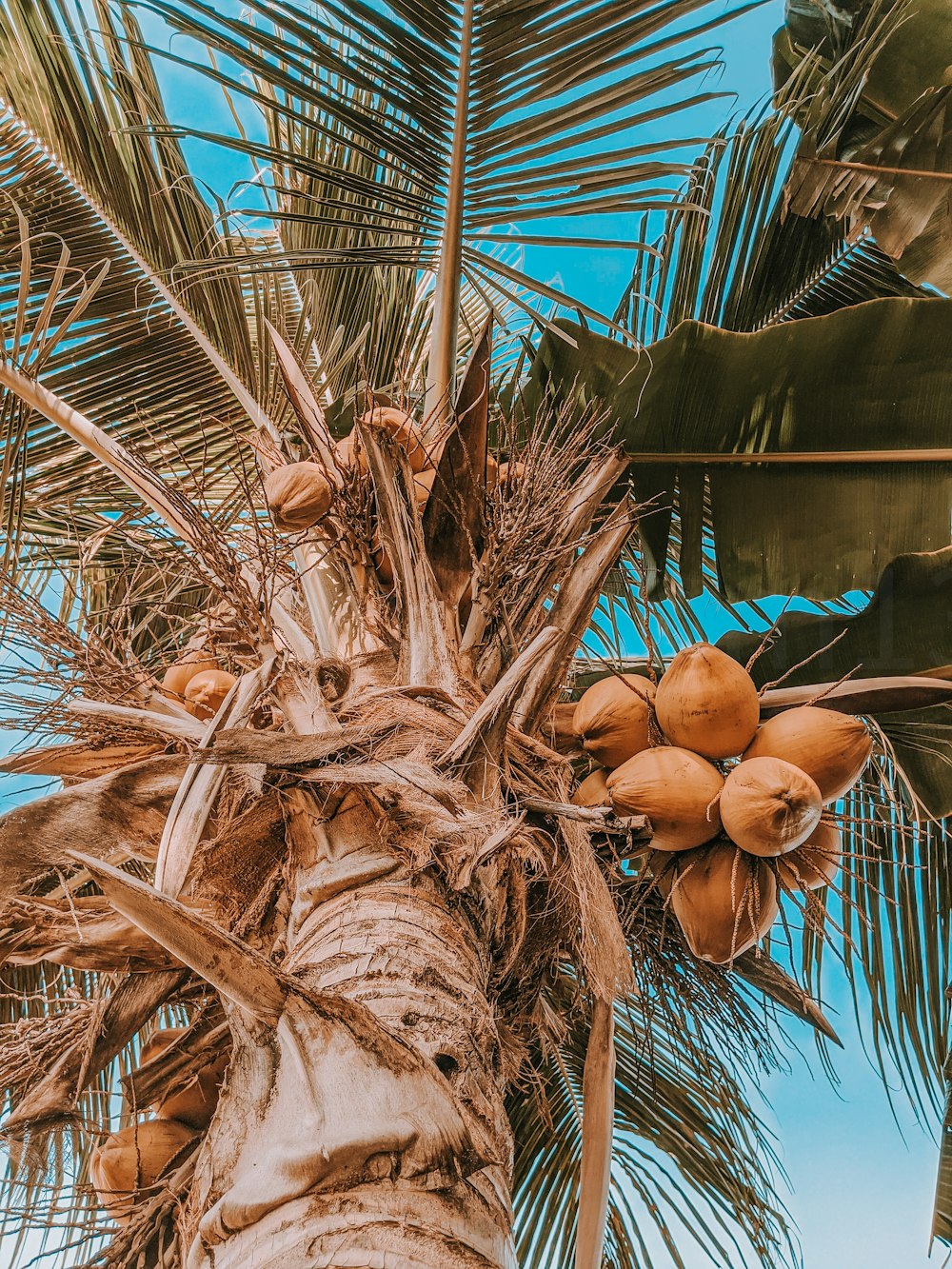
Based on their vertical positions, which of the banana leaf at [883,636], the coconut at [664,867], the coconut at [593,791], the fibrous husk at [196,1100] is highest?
the banana leaf at [883,636]

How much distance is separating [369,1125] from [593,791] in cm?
83

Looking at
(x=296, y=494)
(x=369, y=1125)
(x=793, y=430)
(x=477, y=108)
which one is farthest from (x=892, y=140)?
(x=369, y=1125)

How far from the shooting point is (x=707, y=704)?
5.32ft

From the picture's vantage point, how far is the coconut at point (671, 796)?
1565 millimetres

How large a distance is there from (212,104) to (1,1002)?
2.76 metres

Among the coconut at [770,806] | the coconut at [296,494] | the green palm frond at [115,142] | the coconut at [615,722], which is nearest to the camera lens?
the coconut at [770,806]

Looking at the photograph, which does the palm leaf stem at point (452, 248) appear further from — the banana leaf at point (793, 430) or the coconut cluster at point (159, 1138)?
the coconut cluster at point (159, 1138)

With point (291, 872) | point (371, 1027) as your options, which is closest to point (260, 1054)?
point (371, 1027)

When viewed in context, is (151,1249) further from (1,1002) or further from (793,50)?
(793,50)

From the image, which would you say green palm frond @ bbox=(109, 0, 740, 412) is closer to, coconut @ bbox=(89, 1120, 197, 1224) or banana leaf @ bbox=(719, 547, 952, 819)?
banana leaf @ bbox=(719, 547, 952, 819)

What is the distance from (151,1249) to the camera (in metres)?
1.38

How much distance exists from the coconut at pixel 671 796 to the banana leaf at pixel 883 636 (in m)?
0.54

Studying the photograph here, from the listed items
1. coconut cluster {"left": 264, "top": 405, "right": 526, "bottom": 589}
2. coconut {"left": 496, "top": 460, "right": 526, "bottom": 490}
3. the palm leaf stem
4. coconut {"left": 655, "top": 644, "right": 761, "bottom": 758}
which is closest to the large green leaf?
coconut {"left": 655, "top": 644, "right": 761, "bottom": 758}

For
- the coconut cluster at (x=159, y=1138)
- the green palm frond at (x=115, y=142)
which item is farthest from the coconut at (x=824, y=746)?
the green palm frond at (x=115, y=142)
